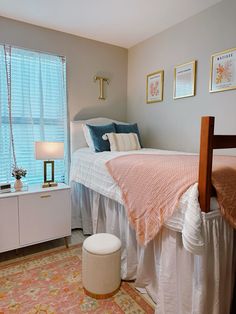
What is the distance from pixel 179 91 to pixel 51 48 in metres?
1.62

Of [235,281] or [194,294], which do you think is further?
[235,281]

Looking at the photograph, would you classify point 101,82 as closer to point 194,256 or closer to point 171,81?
point 171,81

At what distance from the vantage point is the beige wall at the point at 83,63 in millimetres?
2496

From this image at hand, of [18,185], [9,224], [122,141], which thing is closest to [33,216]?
[9,224]

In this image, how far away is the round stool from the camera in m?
1.50

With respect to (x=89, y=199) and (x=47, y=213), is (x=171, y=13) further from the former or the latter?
(x=47, y=213)

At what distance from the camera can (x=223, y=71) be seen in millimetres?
2113

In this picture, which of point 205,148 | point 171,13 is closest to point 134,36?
point 171,13

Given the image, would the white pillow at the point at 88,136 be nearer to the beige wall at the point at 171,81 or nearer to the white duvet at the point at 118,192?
the white duvet at the point at 118,192

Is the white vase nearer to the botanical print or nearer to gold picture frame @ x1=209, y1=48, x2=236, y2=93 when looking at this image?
the botanical print

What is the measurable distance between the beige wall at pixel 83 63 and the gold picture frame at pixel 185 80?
3.14ft

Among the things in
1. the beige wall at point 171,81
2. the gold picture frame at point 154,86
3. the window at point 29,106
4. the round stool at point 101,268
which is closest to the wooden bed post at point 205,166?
the round stool at point 101,268

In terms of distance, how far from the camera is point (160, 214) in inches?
49.7

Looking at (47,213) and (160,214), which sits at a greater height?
(160,214)
